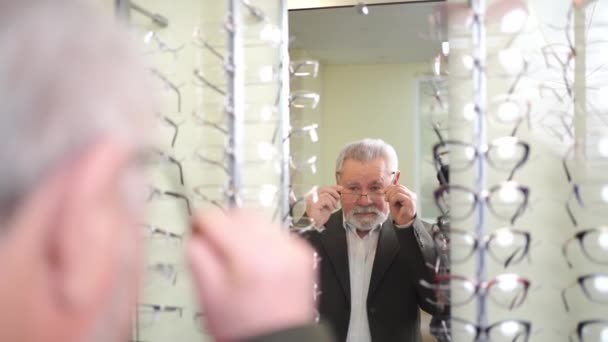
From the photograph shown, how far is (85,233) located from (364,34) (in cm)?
344

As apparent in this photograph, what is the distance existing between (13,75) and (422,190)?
426 centimetres

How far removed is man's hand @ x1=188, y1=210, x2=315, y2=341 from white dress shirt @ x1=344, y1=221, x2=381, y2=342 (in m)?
0.88

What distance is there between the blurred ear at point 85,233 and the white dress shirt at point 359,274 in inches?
38.1

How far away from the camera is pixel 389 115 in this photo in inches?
184

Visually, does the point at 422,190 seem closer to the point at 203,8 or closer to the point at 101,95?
the point at 203,8

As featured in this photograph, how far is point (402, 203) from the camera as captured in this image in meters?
1.11

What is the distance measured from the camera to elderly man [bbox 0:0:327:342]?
25 cm

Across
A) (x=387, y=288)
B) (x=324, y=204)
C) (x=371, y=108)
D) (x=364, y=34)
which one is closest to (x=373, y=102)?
(x=371, y=108)

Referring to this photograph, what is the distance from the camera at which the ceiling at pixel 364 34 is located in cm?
286

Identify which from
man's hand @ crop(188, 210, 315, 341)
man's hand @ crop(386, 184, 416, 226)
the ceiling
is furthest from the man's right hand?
the ceiling

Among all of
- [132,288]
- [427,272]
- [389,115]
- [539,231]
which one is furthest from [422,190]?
[132,288]

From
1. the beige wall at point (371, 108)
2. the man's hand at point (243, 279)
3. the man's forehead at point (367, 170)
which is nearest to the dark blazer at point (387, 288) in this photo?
the man's forehead at point (367, 170)

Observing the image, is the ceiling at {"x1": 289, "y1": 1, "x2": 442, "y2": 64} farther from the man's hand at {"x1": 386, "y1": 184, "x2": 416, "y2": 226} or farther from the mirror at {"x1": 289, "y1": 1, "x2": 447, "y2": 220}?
the man's hand at {"x1": 386, "y1": 184, "x2": 416, "y2": 226}

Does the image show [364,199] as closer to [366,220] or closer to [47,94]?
[366,220]
